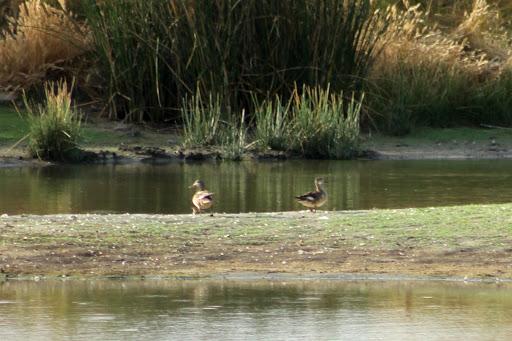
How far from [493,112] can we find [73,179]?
10.3 meters

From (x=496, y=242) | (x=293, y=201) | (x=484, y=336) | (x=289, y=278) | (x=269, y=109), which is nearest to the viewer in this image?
(x=484, y=336)

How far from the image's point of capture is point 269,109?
16609mm

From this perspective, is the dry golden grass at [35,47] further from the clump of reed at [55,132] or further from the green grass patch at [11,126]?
the clump of reed at [55,132]

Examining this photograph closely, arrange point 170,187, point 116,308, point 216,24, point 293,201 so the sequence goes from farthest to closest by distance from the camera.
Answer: point 216,24 < point 170,187 < point 293,201 < point 116,308

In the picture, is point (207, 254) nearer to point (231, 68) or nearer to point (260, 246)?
point (260, 246)

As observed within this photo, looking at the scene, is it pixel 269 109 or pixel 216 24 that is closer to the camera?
pixel 269 109

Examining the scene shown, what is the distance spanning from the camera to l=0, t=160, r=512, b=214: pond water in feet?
36.8

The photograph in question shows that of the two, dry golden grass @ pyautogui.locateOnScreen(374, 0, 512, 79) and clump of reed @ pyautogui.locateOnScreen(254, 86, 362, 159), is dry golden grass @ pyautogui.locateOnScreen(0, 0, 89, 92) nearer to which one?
clump of reed @ pyautogui.locateOnScreen(254, 86, 362, 159)

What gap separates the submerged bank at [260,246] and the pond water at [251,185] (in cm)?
215

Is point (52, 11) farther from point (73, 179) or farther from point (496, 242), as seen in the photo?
point (496, 242)

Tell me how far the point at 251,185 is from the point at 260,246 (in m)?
5.41

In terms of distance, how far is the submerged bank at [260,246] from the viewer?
7191 millimetres

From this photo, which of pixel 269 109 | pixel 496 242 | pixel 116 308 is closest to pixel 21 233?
pixel 116 308

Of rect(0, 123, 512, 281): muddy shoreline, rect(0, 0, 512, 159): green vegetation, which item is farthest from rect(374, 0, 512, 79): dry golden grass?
rect(0, 123, 512, 281): muddy shoreline
